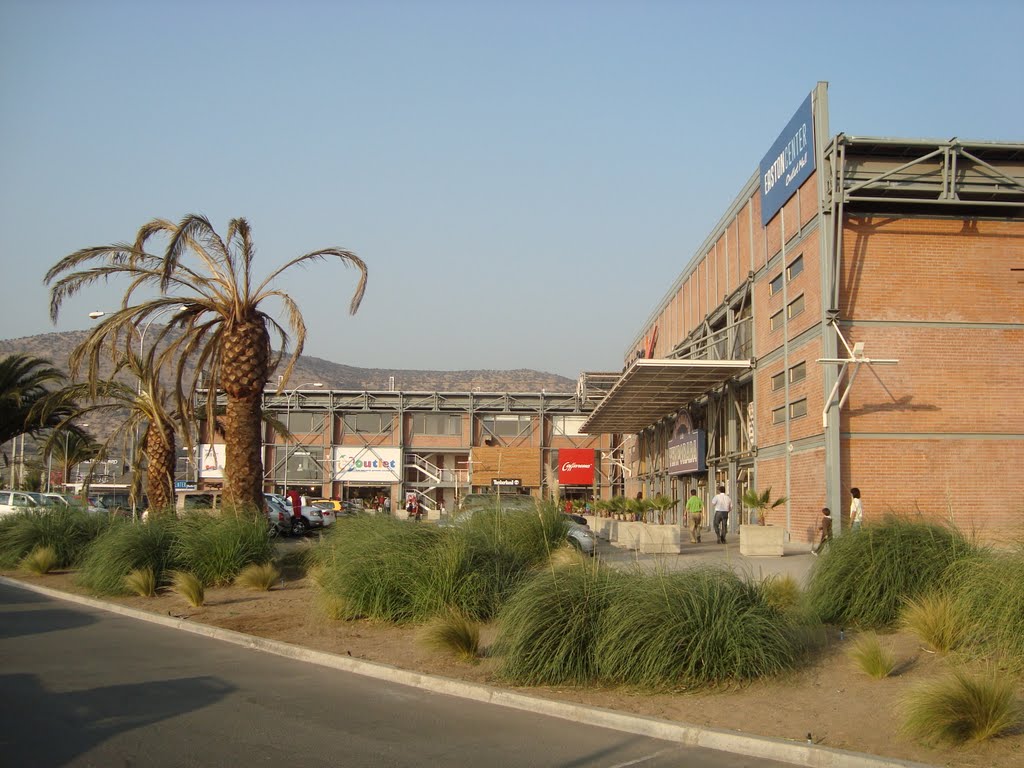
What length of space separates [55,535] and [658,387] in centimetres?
2118

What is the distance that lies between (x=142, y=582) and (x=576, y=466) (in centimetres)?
4821

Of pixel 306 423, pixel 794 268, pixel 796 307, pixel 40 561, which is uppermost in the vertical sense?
pixel 794 268

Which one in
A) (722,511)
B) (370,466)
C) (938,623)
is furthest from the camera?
(370,466)

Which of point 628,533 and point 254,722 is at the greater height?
point 628,533

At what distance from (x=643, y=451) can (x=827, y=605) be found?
42331 mm

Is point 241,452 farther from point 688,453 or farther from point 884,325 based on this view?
point 688,453

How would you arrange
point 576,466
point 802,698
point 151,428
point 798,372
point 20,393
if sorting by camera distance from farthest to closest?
point 576,466
point 20,393
point 151,428
point 798,372
point 802,698

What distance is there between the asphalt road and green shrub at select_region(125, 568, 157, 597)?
5.26 m

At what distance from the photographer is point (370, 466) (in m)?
64.4

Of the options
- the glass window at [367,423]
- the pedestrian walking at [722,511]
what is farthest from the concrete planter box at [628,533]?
the glass window at [367,423]

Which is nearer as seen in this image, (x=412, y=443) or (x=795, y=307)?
(x=795, y=307)

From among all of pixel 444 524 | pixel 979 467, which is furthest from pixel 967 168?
pixel 444 524

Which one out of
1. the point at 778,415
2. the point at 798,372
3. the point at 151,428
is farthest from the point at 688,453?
the point at 151,428

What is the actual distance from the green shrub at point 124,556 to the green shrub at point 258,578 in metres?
1.71
